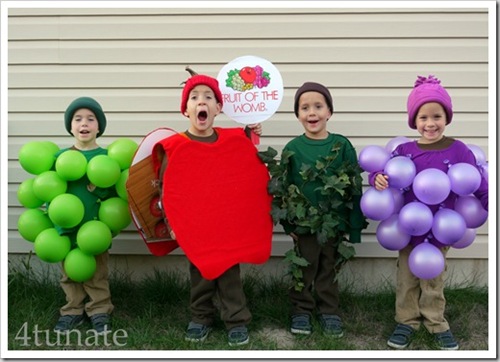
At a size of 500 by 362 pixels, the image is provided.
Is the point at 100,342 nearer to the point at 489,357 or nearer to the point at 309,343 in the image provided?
the point at 309,343

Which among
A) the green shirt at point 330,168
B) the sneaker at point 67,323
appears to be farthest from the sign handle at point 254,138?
the sneaker at point 67,323

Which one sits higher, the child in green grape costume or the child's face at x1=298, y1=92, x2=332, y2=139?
the child's face at x1=298, y1=92, x2=332, y2=139

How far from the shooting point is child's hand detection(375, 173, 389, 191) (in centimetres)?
331

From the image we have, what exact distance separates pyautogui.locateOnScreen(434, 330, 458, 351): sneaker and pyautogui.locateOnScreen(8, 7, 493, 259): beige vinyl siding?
0.95 metres

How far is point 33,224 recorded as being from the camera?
3.60 metres

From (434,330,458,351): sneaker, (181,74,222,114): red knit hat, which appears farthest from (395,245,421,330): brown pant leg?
(181,74,222,114): red knit hat

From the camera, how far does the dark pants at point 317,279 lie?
11.9 ft

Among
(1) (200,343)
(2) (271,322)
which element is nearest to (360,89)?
(2) (271,322)

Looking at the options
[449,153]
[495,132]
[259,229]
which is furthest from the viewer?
[495,132]

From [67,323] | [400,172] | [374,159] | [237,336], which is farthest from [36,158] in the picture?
[400,172]

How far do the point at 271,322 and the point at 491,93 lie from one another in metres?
2.35

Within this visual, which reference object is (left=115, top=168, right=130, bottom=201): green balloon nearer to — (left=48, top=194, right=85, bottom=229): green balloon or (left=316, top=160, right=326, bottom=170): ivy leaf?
(left=48, top=194, right=85, bottom=229): green balloon

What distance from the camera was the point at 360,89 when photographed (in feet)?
13.9

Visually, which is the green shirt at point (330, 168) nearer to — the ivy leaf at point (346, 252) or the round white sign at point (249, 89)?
the ivy leaf at point (346, 252)
